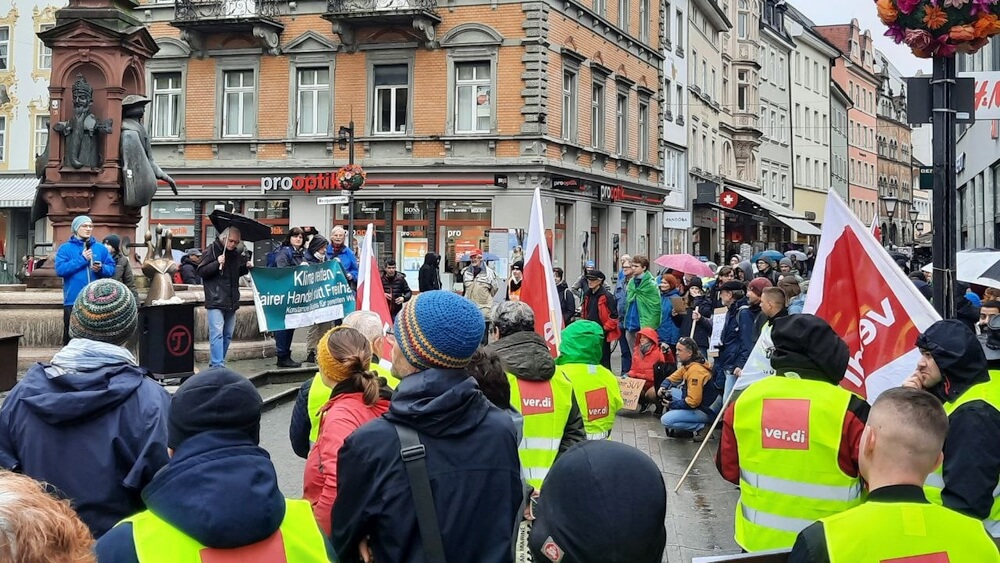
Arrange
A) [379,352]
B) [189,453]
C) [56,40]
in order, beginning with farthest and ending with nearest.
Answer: [56,40] < [379,352] < [189,453]

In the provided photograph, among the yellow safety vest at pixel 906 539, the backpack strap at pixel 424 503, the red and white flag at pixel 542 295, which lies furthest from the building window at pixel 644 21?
the yellow safety vest at pixel 906 539

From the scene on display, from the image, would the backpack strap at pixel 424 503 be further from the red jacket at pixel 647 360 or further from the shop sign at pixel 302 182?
the shop sign at pixel 302 182

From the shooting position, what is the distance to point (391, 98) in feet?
96.6

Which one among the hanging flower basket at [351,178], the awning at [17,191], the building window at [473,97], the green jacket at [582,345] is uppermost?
the building window at [473,97]

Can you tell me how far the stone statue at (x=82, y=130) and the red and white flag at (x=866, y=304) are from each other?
9485 millimetres

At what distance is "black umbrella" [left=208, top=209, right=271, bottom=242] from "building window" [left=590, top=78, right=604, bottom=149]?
70.4ft

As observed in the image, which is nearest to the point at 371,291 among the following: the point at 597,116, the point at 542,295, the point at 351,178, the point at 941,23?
the point at 542,295

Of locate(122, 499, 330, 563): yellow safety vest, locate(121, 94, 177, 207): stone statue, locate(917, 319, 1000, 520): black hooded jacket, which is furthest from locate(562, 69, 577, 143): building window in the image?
locate(122, 499, 330, 563): yellow safety vest

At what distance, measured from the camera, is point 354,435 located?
2.99 m

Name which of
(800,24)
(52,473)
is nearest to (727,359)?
(52,473)

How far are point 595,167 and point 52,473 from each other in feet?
96.5

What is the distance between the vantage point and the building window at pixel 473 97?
1125 inches

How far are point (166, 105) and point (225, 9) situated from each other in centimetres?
397

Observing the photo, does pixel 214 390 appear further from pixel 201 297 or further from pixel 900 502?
pixel 201 297
